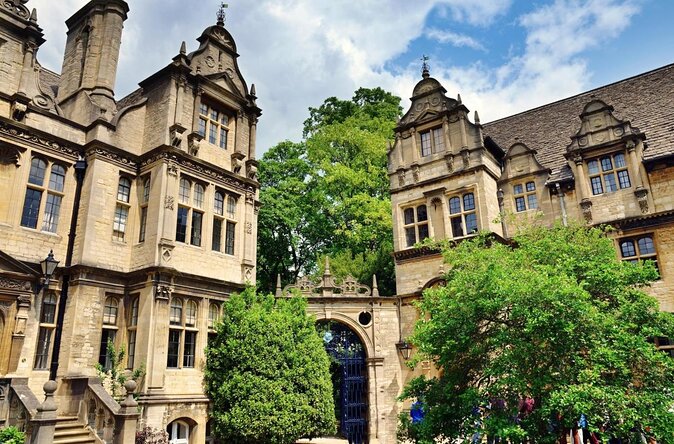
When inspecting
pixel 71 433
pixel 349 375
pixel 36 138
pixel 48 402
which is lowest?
pixel 71 433

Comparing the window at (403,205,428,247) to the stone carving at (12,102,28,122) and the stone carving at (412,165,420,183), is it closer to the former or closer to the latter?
the stone carving at (412,165,420,183)

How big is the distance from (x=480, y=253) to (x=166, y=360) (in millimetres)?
9804

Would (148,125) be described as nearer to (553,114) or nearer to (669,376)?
(669,376)

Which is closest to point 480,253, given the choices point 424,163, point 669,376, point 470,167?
point 669,376

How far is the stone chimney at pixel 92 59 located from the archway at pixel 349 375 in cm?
1179

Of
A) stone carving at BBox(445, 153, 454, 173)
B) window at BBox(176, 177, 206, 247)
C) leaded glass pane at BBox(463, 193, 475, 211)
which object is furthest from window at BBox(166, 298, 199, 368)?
stone carving at BBox(445, 153, 454, 173)

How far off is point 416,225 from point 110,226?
12461mm

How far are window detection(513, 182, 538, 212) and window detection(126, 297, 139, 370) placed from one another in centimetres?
1558

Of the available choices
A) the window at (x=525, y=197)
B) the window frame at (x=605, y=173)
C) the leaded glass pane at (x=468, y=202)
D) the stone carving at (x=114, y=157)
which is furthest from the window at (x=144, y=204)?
the window frame at (x=605, y=173)

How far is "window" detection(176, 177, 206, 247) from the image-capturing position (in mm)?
16766

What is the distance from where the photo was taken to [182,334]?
15867 millimetres

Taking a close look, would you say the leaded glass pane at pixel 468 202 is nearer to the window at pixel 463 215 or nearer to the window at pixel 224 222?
the window at pixel 463 215

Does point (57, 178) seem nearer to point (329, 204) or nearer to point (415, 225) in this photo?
point (415, 225)

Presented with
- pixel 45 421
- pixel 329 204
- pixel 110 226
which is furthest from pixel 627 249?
pixel 45 421
